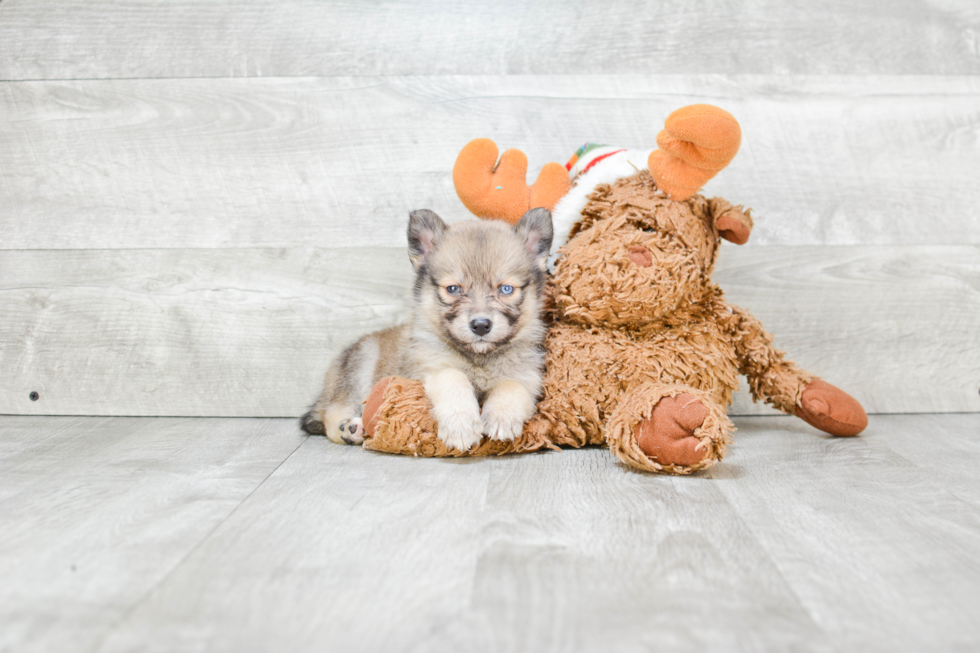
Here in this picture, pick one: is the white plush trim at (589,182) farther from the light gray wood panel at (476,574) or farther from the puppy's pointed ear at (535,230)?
the light gray wood panel at (476,574)

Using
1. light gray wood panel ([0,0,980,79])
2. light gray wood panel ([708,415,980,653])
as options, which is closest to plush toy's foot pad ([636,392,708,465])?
light gray wood panel ([708,415,980,653])

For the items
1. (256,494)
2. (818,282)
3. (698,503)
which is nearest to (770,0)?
(818,282)

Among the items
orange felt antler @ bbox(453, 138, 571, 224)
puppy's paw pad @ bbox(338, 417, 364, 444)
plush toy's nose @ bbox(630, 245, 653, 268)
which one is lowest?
puppy's paw pad @ bbox(338, 417, 364, 444)

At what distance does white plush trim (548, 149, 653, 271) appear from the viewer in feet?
6.17

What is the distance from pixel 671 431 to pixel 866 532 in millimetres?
432

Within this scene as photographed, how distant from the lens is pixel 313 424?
2.14 metres

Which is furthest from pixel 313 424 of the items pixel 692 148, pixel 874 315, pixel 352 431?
pixel 874 315

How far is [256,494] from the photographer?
1531 millimetres

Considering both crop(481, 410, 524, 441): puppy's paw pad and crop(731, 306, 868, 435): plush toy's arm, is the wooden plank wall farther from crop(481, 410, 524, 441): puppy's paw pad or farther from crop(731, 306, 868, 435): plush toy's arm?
crop(481, 410, 524, 441): puppy's paw pad

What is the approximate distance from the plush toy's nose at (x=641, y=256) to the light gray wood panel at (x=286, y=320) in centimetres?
70

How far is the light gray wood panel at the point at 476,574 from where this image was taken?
0.94 metres

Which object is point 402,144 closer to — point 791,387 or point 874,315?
point 791,387

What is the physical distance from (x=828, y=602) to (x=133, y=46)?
8.32ft

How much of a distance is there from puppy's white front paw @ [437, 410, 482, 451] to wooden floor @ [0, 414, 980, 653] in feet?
0.25
